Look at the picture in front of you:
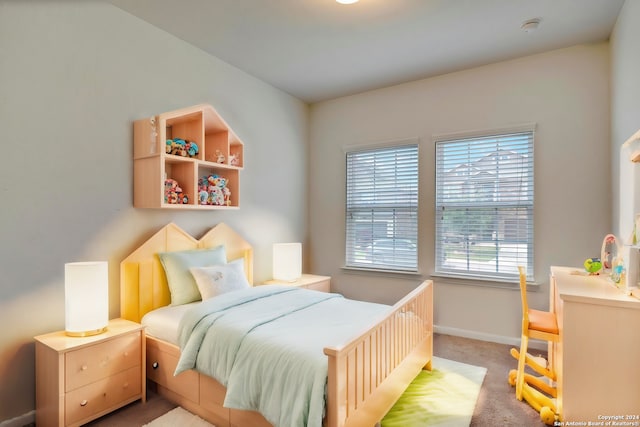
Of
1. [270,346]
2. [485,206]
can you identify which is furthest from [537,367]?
[270,346]

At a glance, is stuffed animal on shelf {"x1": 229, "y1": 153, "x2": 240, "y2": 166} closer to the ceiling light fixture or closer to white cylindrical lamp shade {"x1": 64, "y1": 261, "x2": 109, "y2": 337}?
white cylindrical lamp shade {"x1": 64, "y1": 261, "x2": 109, "y2": 337}

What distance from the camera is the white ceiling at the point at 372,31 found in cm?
251

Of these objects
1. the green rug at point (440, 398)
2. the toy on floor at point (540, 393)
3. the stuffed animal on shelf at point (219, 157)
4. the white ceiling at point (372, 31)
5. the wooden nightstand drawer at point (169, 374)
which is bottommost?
the green rug at point (440, 398)

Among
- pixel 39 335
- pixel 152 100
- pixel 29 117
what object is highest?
pixel 152 100

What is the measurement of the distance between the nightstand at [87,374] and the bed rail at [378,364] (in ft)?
4.80

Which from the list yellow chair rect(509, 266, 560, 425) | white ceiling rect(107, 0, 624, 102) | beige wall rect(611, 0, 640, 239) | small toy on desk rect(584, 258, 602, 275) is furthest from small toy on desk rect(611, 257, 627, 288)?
white ceiling rect(107, 0, 624, 102)

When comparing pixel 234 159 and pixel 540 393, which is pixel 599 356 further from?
pixel 234 159

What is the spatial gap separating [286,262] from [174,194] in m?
1.43

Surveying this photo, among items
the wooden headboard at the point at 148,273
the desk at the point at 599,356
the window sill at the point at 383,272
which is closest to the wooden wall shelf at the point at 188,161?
the wooden headboard at the point at 148,273

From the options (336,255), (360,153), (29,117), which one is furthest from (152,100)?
(336,255)

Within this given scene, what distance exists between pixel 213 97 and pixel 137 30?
2.66 feet

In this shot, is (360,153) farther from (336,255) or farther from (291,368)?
(291,368)

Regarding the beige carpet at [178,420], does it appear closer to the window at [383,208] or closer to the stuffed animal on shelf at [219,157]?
the stuffed animal on shelf at [219,157]

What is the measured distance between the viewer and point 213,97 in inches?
132
